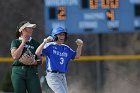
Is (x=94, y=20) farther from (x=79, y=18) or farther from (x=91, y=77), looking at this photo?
(x=91, y=77)

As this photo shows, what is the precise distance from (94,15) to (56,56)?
6073 mm

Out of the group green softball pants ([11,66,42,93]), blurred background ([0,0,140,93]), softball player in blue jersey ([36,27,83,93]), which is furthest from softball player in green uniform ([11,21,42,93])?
blurred background ([0,0,140,93])

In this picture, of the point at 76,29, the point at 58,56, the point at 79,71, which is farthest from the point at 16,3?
the point at 58,56

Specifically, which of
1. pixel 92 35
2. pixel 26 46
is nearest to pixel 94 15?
pixel 92 35

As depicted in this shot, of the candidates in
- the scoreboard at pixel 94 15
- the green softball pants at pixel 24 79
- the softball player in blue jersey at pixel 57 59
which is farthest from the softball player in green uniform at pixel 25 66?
the scoreboard at pixel 94 15

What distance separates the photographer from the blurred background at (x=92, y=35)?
1443 cm

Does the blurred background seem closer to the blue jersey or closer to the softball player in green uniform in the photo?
the blue jersey

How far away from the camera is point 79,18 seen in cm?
1462

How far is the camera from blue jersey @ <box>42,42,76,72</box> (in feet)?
27.6

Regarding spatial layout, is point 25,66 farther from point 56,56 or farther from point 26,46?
point 56,56

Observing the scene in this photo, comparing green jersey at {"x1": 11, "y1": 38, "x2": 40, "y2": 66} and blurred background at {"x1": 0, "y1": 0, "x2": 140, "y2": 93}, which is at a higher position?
green jersey at {"x1": 11, "y1": 38, "x2": 40, "y2": 66}

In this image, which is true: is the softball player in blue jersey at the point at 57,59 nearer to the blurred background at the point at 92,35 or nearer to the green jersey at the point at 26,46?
the green jersey at the point at 26,46

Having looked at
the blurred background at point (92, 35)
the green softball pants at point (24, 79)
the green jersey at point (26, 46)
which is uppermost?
the green jersey at point (26, 46)

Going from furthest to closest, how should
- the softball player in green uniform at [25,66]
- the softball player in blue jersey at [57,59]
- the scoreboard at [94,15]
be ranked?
the scoreboard at [94,15] < the softball player in blue jersey at [57,59] < the softball player in green uniform at [25,66]
